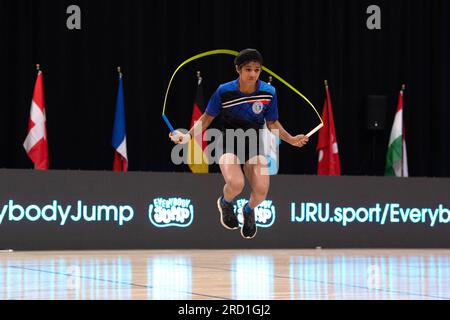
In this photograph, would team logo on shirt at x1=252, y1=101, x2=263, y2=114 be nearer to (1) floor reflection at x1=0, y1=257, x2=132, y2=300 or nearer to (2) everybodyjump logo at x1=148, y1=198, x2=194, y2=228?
(1) floor reflection at x1=0, y1=257, x2=132, y2=300

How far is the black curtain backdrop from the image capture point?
62.3ft

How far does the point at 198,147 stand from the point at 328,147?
305 centimetres

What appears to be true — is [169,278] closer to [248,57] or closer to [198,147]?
[248,57]

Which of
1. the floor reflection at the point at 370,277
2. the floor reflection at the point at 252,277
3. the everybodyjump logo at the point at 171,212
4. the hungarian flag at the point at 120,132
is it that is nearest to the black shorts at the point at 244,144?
the floor reflection at the point at 252,277

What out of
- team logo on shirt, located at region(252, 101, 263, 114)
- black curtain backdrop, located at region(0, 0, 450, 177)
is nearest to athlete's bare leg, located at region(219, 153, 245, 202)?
team logo on shirt, located at region(252, 101, 263, 114)

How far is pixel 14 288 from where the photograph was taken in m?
9.14

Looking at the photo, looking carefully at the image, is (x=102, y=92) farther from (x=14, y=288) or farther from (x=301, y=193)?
(x=14, y=288)

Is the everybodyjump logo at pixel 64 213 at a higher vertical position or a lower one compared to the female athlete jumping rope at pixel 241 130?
lower

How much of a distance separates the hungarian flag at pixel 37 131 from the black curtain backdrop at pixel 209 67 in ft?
3.74

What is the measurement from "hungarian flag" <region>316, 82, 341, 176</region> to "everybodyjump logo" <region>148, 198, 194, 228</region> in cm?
376

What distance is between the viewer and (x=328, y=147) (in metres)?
19.7

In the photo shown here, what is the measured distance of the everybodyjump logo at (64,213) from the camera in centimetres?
1592

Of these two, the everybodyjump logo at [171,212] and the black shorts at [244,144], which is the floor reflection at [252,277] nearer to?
the black shorts at [244,144]

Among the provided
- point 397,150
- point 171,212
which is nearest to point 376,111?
point 397,150
